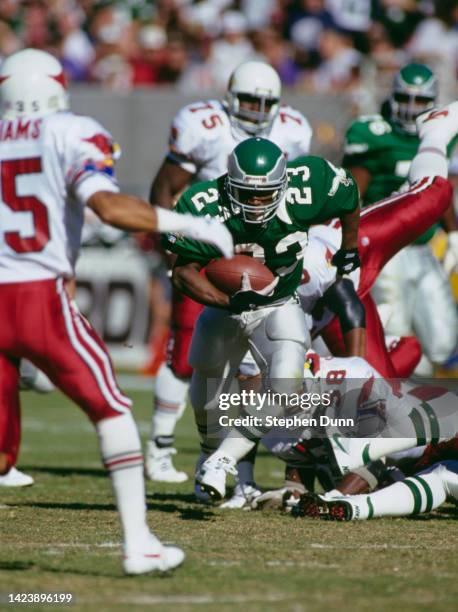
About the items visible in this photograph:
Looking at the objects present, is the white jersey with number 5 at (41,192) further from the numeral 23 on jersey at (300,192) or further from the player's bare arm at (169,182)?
the player's bare arm at (169,182)

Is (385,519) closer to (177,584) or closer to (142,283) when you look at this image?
(177,584)

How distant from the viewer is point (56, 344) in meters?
4.12

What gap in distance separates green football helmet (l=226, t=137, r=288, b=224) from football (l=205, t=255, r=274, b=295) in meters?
0.21

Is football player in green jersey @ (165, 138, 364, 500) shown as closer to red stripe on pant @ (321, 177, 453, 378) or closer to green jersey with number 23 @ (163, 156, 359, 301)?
green jersey with number 23 @ (163, 156, 359, 301)

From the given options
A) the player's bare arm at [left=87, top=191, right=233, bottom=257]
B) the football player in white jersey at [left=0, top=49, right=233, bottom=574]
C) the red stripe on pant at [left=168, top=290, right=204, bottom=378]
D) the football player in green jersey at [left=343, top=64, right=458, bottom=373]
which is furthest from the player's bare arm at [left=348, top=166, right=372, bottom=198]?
the player's bare arm at [left=87, top=191, right=233, bottom=257]

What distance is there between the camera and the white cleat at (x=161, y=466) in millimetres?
7008

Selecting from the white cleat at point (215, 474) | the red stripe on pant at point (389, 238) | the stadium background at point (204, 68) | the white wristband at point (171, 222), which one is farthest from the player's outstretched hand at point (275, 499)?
the stadium background at point (204, 68)

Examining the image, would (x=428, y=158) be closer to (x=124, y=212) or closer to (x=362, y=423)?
(x=362, y=423)

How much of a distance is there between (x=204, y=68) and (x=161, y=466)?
8.27m

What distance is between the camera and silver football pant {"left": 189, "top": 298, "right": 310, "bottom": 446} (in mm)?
5422

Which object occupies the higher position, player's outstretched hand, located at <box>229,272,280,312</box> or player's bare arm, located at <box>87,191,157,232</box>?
player's bare arm, located at <box>87,191,157,232</box>

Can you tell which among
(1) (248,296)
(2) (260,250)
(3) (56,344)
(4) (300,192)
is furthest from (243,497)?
(3) (56,344)

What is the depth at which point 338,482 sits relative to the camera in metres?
5.62

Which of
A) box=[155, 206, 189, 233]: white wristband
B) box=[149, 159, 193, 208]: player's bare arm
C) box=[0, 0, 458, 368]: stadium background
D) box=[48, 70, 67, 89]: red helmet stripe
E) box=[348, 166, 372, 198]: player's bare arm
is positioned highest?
box=[0, 0, 458, 368]: stadium background
